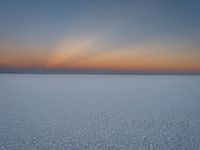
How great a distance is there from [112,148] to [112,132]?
3.23m

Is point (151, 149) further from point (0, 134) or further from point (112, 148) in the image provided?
point (0, 134)

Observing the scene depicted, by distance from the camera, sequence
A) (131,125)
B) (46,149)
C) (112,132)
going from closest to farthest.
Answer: (46,149) → (112,132) → (131,125)

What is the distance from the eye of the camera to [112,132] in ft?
51.3

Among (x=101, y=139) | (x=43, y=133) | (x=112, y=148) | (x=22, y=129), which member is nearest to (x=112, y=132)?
(x=101, y=139)

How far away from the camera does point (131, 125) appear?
17.9 meters

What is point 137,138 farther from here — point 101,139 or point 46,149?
point 46,149

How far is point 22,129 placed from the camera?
53.1 feet

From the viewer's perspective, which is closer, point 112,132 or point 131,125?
point 112,132

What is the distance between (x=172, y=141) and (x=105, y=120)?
7.60 metres

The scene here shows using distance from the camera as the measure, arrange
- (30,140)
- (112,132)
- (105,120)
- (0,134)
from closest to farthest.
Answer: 1. (30,140)
2. (0,134)
3. (112,132)
4. (105,120)

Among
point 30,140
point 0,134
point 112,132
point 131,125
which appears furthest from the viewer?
point 131,125

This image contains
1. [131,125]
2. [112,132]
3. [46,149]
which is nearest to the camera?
[46,149]

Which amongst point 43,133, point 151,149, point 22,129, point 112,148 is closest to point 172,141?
point 151,149

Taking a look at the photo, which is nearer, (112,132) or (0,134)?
(0,134)
